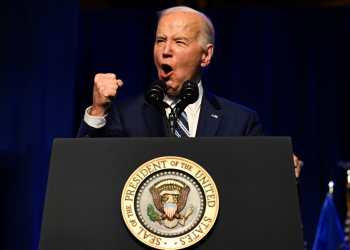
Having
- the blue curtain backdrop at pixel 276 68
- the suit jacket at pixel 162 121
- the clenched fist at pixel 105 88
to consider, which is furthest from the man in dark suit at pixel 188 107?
the blue curtain backdrop at pixel 276 68

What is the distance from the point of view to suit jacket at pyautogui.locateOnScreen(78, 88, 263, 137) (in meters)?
1.55

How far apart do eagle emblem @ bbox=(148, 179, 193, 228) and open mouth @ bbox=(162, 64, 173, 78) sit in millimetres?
768

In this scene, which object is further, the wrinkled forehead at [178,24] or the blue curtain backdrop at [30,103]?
the blue curtain backdrop at [30,103]

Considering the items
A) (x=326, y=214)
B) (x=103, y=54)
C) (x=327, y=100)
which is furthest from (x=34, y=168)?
(x=327, y=100)

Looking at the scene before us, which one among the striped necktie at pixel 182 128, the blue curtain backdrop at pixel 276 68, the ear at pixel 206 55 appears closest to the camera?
the striped necktie at pixel 182 128

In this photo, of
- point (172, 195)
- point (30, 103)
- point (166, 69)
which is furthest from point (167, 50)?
point (30, 103)

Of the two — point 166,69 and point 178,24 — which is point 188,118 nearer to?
point 166,69

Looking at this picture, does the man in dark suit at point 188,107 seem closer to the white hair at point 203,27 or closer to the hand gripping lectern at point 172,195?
the white hair at point 203,27

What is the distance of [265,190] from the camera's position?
1.00 m

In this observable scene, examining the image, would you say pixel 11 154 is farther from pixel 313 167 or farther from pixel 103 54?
pixel 313 167

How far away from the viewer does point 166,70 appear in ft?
5.57

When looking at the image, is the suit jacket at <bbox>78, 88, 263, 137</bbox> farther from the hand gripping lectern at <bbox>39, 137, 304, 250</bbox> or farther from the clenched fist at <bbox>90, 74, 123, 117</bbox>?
the hand gripping lectern at <bbox>39, 137, 304, 250</bbox>

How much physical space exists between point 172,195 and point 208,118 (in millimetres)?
669

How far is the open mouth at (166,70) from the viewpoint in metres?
1.67
